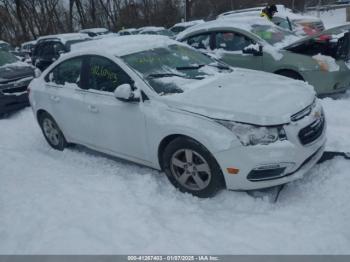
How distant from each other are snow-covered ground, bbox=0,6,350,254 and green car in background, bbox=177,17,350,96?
1831 millimetres

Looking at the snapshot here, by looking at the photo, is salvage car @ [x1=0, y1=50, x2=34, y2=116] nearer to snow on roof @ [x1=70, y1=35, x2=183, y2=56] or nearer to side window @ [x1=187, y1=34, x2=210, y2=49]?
snow on roof @ [x1=70, y1=35, x2=183, y2=56]

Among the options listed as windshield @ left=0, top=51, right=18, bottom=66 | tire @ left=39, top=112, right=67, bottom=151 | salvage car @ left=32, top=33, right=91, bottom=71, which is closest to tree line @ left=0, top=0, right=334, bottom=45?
salvage car @ left=32, top=33, right=91, bottom=71

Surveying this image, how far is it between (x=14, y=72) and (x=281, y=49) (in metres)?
6.08

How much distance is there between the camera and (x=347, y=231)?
3.32m

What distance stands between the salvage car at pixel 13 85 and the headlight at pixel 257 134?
20.7 ft

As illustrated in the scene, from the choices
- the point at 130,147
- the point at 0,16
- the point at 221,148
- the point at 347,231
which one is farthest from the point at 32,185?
the point at 0,16

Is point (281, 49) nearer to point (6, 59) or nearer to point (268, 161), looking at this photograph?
point (268, 161)

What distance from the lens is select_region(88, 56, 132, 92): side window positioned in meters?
4.53

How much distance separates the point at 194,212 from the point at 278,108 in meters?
1.39

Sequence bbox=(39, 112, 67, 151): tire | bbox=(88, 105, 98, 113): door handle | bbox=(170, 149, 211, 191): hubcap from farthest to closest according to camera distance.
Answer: bbox=(39, 112, 67, 151): tire
bbox=(88, 105, 98, 113): door handle
bbox=(170, 149, 211, 191): hubcap

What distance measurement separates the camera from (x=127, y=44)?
196 inches

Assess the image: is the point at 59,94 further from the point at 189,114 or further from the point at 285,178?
the point at 285,178

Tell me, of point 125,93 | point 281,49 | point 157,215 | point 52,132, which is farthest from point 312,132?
point 52,132

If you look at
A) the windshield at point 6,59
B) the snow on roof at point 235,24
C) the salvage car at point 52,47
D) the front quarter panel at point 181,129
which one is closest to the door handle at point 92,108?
the front quarter panel at point 181,129
